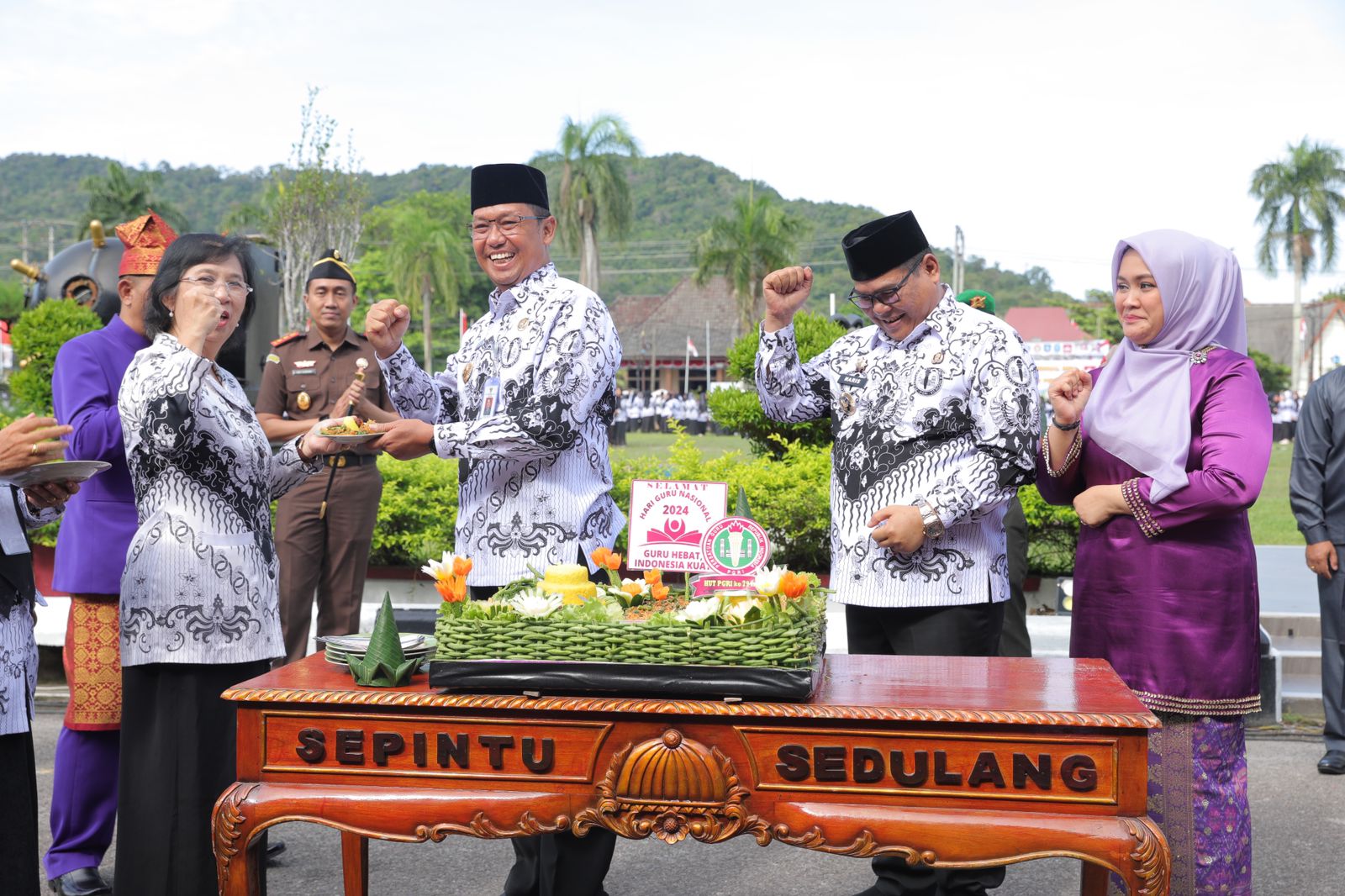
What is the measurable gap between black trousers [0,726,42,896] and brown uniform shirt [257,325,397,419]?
3.28m

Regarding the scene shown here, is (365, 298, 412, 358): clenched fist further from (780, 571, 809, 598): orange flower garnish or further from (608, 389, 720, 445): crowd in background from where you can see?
(608, 389, 720, 445): crowd in background

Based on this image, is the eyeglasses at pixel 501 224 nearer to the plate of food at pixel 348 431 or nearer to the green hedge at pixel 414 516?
the plate of food at pixel 348 431

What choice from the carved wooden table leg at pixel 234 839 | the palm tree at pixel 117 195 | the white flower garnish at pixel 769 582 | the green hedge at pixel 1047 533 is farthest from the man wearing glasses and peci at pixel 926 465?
the palm tree at pixel 117 195

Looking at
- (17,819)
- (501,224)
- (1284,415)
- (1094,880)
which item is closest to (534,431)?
(501,224)

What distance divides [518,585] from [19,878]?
155cm

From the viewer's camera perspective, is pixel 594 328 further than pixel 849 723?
Yes

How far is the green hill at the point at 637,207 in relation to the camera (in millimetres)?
90750

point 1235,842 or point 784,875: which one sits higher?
point 1235,842

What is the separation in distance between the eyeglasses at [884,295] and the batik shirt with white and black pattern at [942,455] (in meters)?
0.13

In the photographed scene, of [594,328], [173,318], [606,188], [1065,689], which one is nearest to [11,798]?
[173,318]

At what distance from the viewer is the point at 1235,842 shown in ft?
10.7

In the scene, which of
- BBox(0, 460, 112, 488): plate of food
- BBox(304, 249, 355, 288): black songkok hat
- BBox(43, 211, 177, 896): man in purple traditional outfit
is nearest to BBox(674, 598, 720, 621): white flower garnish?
BBox(0, 460, 112, 488): plate of food

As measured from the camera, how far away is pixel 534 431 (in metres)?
3.38

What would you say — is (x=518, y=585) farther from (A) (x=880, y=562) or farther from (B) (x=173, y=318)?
(B) (x=173, y=318)
